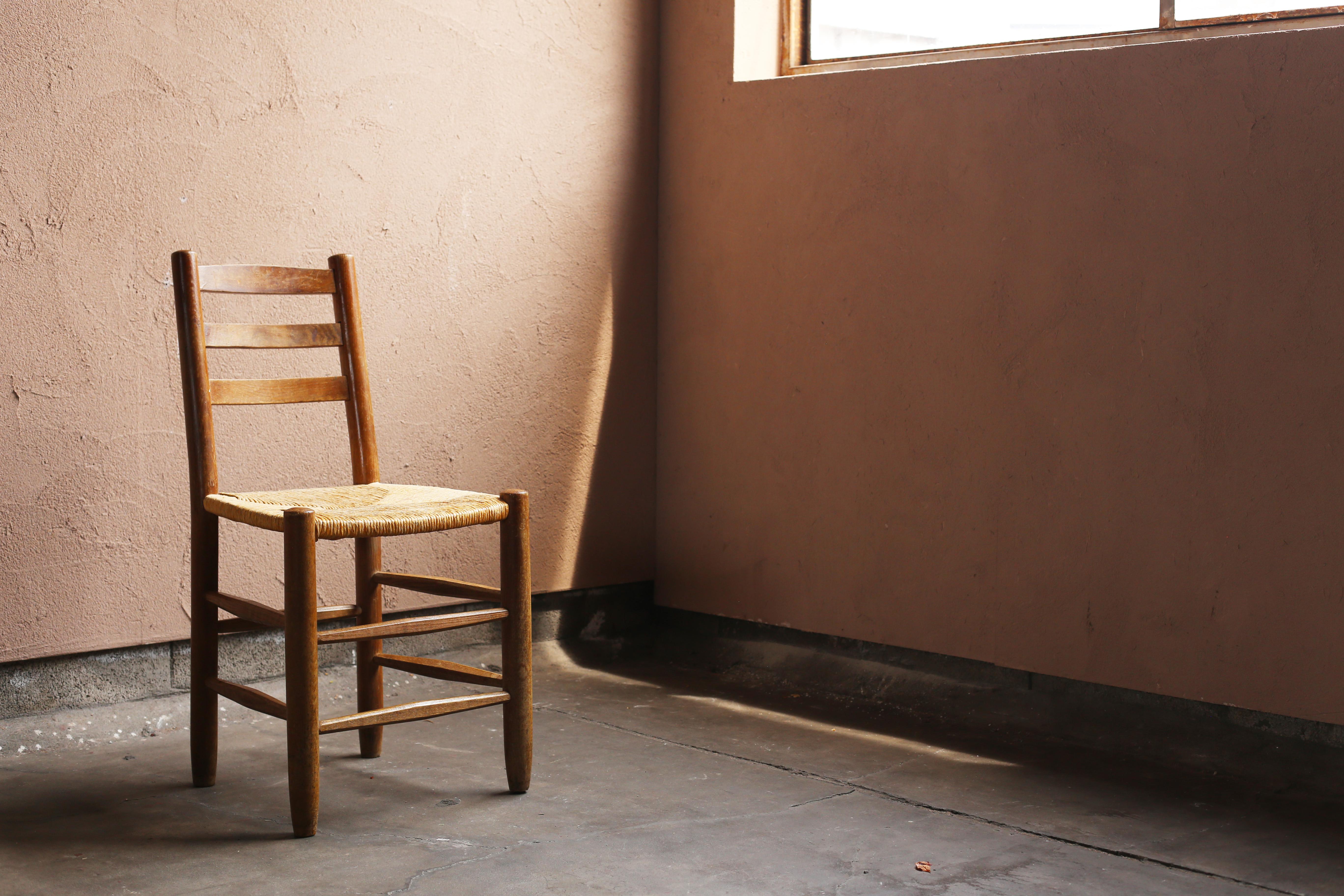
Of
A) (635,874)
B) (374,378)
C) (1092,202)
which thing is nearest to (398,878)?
(635,874)

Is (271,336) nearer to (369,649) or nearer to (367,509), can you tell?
(367,509)

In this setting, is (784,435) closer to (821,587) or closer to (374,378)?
(821,587)

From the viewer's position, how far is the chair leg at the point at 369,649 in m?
2.46

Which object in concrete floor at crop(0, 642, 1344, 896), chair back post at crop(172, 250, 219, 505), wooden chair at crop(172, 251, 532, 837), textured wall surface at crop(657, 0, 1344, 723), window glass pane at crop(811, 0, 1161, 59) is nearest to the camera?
concrete floor at crop(0, 642, 1344, 896)

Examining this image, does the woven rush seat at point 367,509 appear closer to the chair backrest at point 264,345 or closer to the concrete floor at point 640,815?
the chair backrest at point 264,345

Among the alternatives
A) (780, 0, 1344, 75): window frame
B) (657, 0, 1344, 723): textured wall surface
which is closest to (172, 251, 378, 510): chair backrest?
(657, 0, 1344, 723): textured wall surface

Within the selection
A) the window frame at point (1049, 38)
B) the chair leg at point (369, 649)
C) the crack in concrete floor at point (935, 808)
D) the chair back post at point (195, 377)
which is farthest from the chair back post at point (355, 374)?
the window frame at point (1049, 38)

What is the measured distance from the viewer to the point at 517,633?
7.41ft

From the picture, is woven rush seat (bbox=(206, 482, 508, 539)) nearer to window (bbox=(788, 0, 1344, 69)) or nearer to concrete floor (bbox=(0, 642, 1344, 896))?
concrete floor (bbox=(0, 642, 1344, 896))

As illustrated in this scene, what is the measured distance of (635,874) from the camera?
1925 mm

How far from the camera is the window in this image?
265 cm

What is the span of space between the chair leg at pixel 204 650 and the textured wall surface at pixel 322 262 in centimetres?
43

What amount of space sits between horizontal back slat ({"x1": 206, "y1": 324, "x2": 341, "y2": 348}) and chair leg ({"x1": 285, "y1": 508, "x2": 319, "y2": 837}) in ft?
1.57

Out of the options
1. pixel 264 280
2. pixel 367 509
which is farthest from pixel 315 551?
pixel 264 280
